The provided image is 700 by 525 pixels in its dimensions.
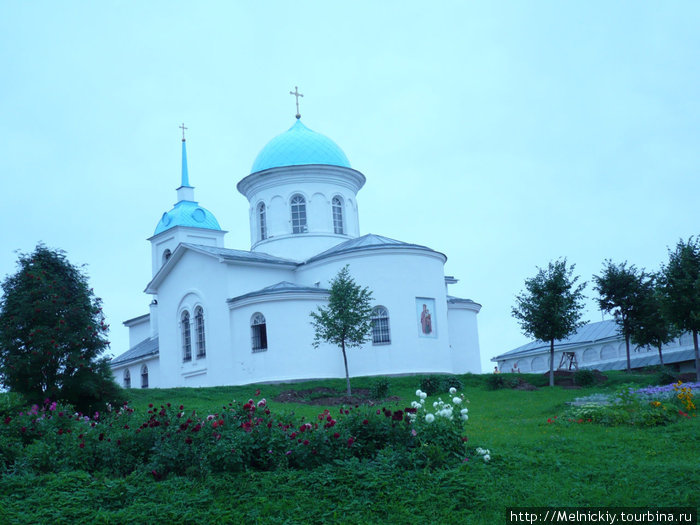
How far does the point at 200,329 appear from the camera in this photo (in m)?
31.8

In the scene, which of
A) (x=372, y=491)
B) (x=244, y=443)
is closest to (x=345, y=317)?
(x=244, y=443)

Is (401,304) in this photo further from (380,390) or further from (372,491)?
(372,491)

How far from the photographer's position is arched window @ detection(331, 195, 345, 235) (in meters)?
34.7

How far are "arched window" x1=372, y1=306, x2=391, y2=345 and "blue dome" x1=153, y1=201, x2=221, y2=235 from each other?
16.2 metres

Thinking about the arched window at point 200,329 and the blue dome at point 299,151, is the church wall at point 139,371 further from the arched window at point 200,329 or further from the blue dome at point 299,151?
the blue dome at point 299,151

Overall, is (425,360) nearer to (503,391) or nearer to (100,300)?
(503,391)

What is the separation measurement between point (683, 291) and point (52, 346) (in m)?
17.7

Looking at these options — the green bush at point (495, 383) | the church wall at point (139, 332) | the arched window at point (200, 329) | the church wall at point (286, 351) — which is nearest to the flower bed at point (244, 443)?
the green bush at point (495, 383)

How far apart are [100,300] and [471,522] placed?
41.1ft

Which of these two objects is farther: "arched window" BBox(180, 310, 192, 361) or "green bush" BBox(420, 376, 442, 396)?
"arched window" BBox(180, 310, 192, 361)

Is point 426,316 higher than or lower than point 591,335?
higher

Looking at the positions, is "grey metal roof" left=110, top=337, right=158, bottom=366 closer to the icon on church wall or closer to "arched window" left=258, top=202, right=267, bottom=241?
"arched window" left=258, top=202, right=267, bottom=241

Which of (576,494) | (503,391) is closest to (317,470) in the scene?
(576,494)

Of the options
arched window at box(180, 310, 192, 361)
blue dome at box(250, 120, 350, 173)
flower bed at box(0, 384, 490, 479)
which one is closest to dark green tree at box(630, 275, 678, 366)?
blue dome at box(250, 120, 350, 173)
